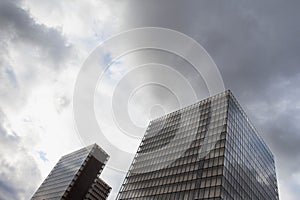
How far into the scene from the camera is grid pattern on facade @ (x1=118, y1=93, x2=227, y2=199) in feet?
183

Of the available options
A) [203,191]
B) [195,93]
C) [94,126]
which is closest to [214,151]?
[203,191]

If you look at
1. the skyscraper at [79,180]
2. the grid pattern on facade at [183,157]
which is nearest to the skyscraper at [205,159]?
the grid pattern on facade at [183,157]

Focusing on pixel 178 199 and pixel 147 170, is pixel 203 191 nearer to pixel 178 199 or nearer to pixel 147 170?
pixel 178 199

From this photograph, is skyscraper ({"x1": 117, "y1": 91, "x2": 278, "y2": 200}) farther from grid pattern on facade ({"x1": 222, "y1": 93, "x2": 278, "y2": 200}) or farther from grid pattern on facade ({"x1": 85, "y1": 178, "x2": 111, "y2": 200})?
grid pattern on facade ({"x1": 85, "y1": 178, "x2": 111, "y2": 200})

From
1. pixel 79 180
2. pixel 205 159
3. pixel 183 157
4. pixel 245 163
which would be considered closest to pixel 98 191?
pixel 79 180

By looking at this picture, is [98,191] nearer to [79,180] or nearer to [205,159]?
[79,180]

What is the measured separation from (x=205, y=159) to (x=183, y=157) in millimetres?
7888

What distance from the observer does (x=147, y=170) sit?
72312mm

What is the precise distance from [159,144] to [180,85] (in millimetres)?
37159

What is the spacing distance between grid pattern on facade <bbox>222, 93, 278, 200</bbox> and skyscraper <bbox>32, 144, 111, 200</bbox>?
71601 millimetres

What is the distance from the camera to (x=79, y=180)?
109 meters

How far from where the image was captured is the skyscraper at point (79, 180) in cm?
10600

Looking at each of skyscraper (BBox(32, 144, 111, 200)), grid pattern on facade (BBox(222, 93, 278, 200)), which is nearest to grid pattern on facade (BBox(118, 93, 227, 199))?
grid pattern on facade (BBox(222, 93, 278, 200))

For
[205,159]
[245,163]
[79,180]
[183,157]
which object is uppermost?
[79,180]
